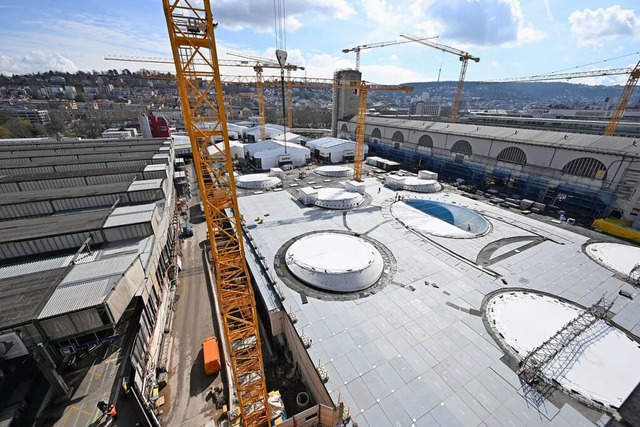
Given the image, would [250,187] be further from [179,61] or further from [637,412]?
[637,412]

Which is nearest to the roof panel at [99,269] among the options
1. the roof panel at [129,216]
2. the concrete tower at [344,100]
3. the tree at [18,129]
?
the roof panel at [129,216]

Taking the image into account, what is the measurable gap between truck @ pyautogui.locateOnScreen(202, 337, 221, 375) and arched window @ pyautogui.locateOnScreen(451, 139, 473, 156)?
7128cm

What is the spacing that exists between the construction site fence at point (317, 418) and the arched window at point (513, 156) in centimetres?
6439

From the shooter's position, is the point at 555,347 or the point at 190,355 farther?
the point at 190,355

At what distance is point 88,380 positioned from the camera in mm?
19875

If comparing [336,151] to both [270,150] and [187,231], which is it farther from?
[187,231]

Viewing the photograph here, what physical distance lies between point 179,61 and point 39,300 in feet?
64.2

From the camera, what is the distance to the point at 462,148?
67.9 meters

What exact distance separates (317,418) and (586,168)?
6284cm

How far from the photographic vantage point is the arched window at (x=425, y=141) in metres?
76.1

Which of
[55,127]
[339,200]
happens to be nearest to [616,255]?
[339,200]

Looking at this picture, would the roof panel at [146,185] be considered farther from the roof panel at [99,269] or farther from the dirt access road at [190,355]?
the roof panel at [99,269]

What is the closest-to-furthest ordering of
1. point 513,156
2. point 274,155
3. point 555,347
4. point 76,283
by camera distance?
point 76,283, point 555,347, point 513,156, point 274,155

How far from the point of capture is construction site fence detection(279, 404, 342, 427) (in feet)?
52.7
